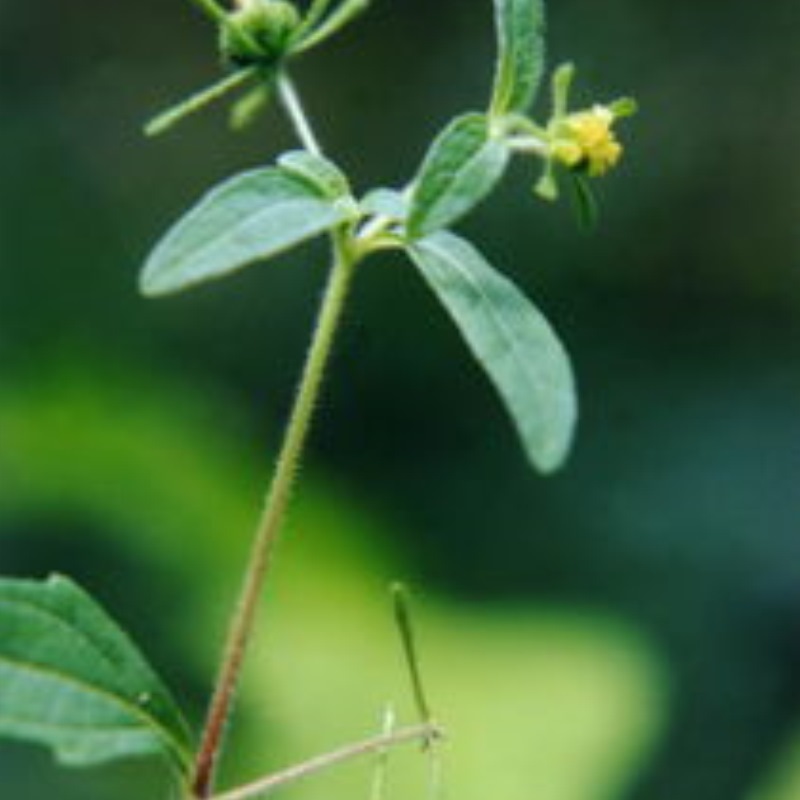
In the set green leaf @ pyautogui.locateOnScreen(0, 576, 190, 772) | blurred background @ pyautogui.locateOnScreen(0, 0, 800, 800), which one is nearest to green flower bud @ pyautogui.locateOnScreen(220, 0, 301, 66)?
green leaf @ pyautogui.locateOnScreen(0, 576, 190, 772)

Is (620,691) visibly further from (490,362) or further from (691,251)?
(490,362)

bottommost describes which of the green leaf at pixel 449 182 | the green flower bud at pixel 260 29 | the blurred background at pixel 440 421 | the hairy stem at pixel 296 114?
the blurred background at pixel 440 421

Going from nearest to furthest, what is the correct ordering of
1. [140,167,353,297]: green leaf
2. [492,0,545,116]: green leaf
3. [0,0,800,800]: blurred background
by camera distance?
[140,167,353,297]: green leaf, [492,0,545,116]: green leaf, [0,0,800,800]: blurred background

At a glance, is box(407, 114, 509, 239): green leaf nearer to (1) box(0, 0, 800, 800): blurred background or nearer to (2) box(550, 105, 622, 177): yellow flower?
(2) box(550, 105, 622, 177): yellow flower

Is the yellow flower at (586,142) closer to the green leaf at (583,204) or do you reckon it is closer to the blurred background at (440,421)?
the green leaf at (583,204)

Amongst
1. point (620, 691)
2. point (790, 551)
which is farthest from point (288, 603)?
point (790, 551)

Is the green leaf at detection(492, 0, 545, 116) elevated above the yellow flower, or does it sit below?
above

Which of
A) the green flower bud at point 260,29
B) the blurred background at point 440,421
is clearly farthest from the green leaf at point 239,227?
the blurred background at point 440,421
